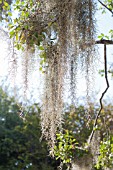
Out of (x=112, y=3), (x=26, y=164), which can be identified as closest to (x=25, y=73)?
(x=112, y=3)

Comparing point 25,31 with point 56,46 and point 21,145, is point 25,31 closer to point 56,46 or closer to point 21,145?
point 56,46

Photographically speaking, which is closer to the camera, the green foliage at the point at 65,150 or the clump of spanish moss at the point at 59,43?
the clump of spanish moss at the point at 59,43

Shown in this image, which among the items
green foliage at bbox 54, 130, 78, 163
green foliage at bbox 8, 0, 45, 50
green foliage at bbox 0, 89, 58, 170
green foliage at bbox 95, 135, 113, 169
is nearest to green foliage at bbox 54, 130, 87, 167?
green foliage at bbox 54, 130, 78, 163

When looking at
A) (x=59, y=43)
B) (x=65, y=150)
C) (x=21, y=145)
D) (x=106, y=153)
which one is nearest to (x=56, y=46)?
(x=59, y=43)

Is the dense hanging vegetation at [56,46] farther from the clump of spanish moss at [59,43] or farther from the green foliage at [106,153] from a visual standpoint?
the green foliage at [106,153]

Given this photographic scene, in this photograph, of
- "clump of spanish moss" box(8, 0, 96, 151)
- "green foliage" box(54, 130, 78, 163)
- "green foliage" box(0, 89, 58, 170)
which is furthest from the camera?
"green foliage" box(0, 89, 58, 170)

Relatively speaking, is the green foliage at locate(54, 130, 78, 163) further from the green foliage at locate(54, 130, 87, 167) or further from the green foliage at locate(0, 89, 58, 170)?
the green foliage at locate(0, 89, 58, 170)

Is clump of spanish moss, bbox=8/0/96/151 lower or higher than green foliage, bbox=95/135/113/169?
higher

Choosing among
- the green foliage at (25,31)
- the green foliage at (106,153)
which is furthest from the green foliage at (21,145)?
the green foliage at (25,31)

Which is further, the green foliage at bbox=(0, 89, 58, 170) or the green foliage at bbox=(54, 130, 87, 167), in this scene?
the green foliage at bbox=(0, 89, 58, 170)

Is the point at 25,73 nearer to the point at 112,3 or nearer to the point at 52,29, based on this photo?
the point at 52,29

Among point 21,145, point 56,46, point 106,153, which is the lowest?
point 21,145

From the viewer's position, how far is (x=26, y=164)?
4984 mm

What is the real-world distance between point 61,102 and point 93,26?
0.33 metres
